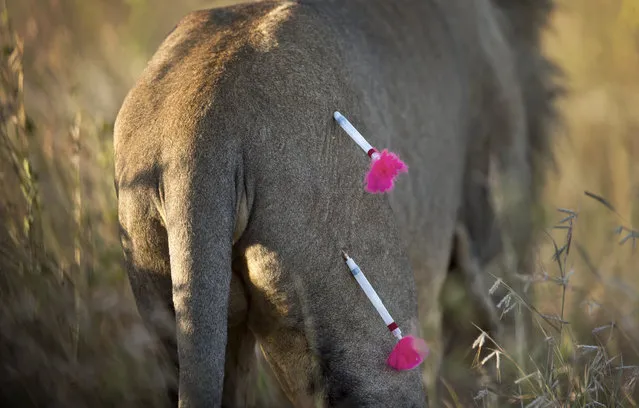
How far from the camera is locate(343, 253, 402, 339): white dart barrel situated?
251 centimetres

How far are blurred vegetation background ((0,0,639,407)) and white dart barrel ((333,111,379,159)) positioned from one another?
0.50m

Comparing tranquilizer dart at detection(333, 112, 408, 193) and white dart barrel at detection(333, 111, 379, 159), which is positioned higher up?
white dart barrel at detection(333, 111, 379, 159)

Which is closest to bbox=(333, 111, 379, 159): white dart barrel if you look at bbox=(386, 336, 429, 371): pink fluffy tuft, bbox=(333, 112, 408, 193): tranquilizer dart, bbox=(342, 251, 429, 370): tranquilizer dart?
bbox=(333, 112, 408, 193): tranquilizer dart

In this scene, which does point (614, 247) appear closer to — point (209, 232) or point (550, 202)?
point (550, 202)

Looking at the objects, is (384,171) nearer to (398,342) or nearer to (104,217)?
(398,342)

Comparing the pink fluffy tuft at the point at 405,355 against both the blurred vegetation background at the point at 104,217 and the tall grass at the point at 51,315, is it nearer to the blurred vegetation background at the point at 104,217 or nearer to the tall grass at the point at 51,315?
the blurred vegetation background at the point at 104,217

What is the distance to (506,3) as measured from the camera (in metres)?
4.70

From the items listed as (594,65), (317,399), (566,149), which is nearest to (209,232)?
(317,399)

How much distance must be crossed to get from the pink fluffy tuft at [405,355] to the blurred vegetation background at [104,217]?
1.09ft

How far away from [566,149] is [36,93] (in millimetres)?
3203

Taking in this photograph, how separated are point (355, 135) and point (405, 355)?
0.57m

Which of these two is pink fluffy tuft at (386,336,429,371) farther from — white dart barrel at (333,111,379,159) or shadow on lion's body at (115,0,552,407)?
white dart barrel at (333,111,379,159)

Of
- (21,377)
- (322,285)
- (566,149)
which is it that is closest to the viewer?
(322,285)

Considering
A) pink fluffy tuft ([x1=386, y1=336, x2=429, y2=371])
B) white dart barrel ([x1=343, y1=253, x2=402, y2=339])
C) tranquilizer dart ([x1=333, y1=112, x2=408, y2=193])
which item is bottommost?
pink fluffy tuft ([x1=386, y1=336, x2=429, y2=371])
